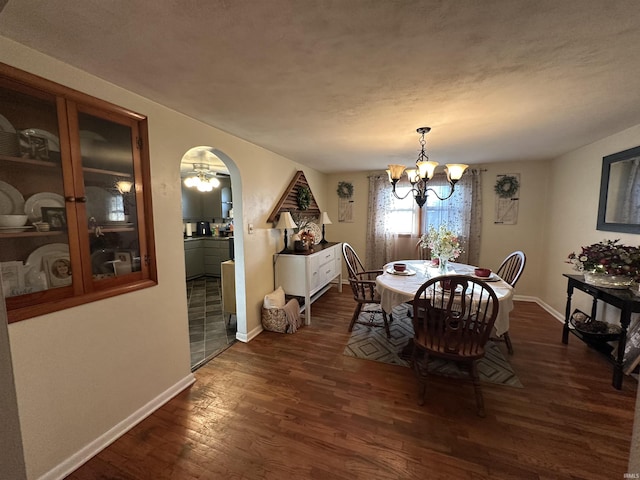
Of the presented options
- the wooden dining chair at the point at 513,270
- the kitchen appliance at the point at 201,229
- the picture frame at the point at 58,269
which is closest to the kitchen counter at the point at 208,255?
the kitchen appliance at the point at 201,229

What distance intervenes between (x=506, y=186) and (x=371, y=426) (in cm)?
414

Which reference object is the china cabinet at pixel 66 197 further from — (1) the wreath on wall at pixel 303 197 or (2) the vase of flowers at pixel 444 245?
(2) the vase of flowers at pixel 444 245

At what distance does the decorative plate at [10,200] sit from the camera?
4.22ft

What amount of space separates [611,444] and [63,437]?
3.33 m

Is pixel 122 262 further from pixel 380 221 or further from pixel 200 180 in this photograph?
pixel 380 221

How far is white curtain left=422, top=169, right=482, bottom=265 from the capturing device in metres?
4.27

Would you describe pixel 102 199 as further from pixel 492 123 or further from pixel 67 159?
pixel 492 123

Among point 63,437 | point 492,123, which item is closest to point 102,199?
point 63,437

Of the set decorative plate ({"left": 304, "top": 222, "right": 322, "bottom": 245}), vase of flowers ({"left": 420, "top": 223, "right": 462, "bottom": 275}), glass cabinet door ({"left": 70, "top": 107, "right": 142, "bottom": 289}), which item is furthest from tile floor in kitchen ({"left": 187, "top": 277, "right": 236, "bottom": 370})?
vase of flowers ({"left": 420, "top": 223, "right": 462, "bottom": 275})

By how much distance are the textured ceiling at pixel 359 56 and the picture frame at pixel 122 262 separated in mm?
1111

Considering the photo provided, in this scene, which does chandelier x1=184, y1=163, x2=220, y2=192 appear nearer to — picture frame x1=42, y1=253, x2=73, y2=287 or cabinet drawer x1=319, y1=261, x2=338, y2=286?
cabinet drawer x1=319, y1=261, x2=338, y2=286

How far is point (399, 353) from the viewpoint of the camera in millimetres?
2676

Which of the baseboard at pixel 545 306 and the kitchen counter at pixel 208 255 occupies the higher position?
the kitchen counter at pixel 208 255

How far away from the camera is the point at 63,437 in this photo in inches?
58.3
